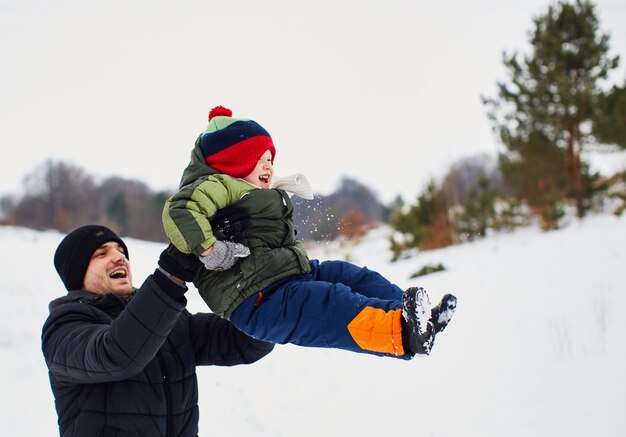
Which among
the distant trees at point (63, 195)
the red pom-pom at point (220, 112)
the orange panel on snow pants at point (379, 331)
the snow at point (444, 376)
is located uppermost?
the distant trees at point (63, 195)

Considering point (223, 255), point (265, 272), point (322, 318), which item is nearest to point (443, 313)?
point (322, 318)

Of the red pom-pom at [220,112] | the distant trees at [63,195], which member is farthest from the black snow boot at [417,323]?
the distant trees at [63,195]

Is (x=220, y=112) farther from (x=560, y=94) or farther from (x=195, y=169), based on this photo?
(x=560, y=94)

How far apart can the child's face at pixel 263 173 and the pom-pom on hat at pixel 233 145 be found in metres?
0.02

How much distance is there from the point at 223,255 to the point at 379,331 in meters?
0.66

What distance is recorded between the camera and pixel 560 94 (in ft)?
48.6

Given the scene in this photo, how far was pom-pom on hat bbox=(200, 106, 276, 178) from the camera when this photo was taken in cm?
229

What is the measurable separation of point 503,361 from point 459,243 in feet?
30.8

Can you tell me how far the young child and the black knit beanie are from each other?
56 cm

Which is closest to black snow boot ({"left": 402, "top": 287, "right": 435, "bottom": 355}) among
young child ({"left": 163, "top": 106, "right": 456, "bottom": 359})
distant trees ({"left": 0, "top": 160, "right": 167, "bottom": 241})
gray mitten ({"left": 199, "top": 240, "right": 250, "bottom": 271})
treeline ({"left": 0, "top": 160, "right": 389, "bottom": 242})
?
young child ({"left": 163, "top": 106, "right": 456, "bottom": 359})

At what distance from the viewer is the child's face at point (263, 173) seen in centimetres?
236

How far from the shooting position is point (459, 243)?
1480 cm

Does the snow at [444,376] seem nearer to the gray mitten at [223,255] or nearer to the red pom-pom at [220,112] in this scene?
the red pom-pom at [220,112]

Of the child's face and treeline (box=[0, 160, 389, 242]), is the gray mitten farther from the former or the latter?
treeline (box=[0, 160, 389, 242])
